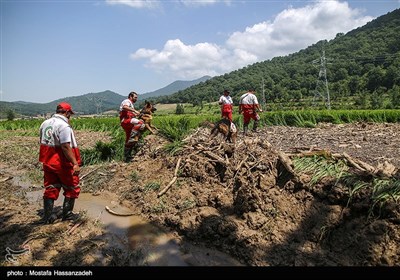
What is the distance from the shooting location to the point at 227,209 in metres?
4.41

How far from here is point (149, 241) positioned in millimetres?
3846

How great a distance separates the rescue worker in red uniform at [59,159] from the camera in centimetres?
415

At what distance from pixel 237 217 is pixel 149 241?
122cm

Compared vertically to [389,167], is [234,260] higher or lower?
lower

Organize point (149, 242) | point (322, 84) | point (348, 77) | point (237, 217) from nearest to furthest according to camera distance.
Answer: point (149, 242)
point (237, 217)
point (348, 77)
point (322, 84)

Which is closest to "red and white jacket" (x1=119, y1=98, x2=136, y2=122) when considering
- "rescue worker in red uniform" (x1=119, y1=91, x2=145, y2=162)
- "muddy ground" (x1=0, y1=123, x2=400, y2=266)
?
"rescue worker in red uniform" (x1=119, y1=91, x2=145, y2=162)

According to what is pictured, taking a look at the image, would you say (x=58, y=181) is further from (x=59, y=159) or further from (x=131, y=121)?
(x=131, y=121)

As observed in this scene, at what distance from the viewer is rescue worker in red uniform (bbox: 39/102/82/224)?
4.15 m

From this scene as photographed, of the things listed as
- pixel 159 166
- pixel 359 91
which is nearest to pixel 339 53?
pixel 359 91

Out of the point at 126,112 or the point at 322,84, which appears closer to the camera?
the point at 126,112

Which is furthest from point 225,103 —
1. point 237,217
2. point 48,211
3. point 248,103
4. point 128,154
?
→ point 48,211

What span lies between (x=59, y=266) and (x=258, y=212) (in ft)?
7.94

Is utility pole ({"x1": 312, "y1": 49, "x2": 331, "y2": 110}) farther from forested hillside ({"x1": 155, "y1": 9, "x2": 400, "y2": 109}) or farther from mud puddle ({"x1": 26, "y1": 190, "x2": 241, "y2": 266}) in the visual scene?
mud puddle ({"x1": 26, "y1": 190, "x2": 241, "y2": 266})
